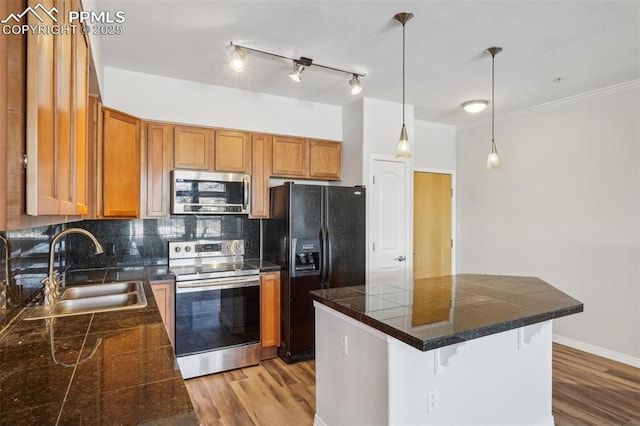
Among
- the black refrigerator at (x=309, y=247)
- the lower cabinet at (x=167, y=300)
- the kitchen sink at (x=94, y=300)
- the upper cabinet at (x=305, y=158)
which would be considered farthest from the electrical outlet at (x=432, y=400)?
the upper cabinet at (x=305, y=158)

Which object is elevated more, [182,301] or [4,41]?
[4,41]

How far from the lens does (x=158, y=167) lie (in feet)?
11.0

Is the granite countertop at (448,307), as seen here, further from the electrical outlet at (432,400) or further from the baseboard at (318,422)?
the baseboard at (318,422)

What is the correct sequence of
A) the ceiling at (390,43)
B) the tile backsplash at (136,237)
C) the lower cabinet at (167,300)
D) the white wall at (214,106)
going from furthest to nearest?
1. the white wall at (214,106)
2. the lower cabinet at (167,300)
3. the tile backsplash at (136,237)
4. the ceiling at (390,43)

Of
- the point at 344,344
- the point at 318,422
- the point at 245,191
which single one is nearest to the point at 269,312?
the point at 245,191

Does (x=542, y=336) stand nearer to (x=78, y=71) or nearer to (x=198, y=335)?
(x=198, y=335)

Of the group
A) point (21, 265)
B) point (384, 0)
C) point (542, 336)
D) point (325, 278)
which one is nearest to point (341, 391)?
point (542, 336)

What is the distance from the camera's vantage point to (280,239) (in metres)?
3.59

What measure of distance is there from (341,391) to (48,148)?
6.19 ft

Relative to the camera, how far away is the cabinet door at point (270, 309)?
138 inches

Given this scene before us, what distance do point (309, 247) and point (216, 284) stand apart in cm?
93

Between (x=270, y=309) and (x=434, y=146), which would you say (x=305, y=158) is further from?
(x=434, y=146)

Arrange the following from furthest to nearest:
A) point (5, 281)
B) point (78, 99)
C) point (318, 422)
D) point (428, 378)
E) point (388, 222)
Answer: point (388, 222)
point (318, 422)
point (428, 378)
point (5, 281)
point (78, 99)

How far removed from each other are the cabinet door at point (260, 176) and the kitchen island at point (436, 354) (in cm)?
170
